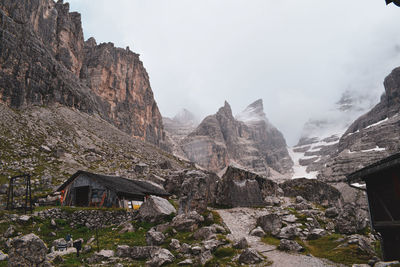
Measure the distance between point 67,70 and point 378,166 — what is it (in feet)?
376

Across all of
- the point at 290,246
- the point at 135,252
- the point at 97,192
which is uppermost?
the point at 97,192

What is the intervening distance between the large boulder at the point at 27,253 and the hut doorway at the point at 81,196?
20265 millimetres

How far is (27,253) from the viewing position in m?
11.9

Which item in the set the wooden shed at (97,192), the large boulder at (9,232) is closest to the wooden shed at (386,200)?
the large boulder at (9,232)

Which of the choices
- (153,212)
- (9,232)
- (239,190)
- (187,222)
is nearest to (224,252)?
(187,222)

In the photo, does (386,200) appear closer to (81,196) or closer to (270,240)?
(270,240)

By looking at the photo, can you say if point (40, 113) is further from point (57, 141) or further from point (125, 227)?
point (125, 227)

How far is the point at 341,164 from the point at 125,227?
191 meters

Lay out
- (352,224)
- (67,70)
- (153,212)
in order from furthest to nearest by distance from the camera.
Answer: (67,70)
(153,212)
(352,224)

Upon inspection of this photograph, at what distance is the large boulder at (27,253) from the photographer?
11797 millimetres

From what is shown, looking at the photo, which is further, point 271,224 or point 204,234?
point 271,224

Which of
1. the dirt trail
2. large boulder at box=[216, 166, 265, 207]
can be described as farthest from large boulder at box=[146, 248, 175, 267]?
large boulder at box=[216, 166, 265, 207]

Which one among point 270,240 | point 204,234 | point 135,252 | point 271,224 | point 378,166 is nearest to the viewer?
point 378,166

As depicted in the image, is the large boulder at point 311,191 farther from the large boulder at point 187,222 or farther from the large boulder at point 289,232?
the large boulder at point 187,222
